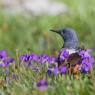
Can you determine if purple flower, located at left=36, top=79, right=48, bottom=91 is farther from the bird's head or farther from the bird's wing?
the bird's head

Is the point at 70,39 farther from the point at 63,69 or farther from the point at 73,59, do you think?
the point at 63,69

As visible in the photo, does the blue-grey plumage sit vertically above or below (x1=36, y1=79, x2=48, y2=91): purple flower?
above

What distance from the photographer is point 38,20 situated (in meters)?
14.2

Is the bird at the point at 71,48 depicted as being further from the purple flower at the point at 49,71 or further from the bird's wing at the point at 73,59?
the purple flower at the point at 49,71

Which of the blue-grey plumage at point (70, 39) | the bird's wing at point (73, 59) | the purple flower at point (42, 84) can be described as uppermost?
the blue-grey plumage at point (70, 39)

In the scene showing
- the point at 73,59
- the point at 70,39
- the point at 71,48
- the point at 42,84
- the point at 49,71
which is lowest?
the point at 42,84

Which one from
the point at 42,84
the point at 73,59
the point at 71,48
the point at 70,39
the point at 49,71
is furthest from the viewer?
the point at 70,39

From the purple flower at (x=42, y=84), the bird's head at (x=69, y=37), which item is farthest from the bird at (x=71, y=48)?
the purple flower at (x=42, y=84)

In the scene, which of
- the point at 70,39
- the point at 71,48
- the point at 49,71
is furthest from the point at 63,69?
the point at 70,39

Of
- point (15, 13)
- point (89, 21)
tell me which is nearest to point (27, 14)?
point (15, 13)

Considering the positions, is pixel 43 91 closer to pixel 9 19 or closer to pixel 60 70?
pixel 60 70

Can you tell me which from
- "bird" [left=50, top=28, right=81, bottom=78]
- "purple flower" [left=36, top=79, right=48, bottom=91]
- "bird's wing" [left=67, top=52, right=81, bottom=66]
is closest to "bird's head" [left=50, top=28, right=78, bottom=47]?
"bird" [left=50, top=28, right=81, bottom=78]

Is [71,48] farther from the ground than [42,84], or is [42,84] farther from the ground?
[71,48]

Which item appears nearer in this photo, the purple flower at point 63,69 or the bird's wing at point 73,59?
the purple flower at point 63,69
